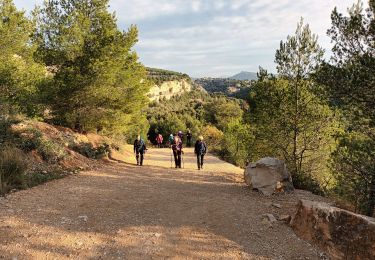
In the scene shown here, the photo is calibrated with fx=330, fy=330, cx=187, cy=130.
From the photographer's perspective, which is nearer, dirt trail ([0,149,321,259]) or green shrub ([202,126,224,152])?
dirt trail ([0,149,321,259])

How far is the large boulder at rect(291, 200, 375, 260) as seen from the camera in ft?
19.5

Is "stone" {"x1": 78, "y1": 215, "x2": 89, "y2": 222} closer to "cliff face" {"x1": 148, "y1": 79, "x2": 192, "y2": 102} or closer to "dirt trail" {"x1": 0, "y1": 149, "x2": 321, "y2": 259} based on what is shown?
"dirt trail" {"x1": 0, "y1": 149, "x2": 321, "y2": 259}

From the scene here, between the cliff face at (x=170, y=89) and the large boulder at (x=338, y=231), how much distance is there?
332 ft

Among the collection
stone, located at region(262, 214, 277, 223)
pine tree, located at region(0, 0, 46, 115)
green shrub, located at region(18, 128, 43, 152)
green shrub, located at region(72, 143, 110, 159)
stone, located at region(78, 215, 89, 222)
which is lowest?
stone, located at region(262, 214, 277, 223)

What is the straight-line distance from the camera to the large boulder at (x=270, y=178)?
1108 cm

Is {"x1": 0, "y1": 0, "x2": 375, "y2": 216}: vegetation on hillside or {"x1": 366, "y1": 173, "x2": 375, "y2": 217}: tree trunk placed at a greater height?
{"x1": 0, "y1": 0, "x2": 375, "y2": 216}: vegetation on hillside

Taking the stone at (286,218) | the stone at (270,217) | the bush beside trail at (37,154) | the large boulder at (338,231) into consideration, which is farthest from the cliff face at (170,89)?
the large boulder at (338,231)

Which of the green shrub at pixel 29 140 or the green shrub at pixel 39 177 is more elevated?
the green shrub at pixel 29 140

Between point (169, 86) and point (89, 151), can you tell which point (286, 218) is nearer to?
point (89, 151)

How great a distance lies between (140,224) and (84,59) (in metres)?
13.2

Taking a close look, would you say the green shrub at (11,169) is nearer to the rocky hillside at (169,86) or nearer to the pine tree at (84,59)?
the pine tree at (84,59)

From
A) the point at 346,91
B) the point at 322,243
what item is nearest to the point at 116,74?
the point at 346,91

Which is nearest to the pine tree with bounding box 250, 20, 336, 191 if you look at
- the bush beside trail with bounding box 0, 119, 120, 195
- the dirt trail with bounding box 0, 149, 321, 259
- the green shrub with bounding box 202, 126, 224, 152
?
the dirt trail with bounding box 0, 149, 321, 259

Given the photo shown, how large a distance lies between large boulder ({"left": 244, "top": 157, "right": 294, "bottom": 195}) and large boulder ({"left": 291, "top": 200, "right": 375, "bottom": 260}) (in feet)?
12.1
